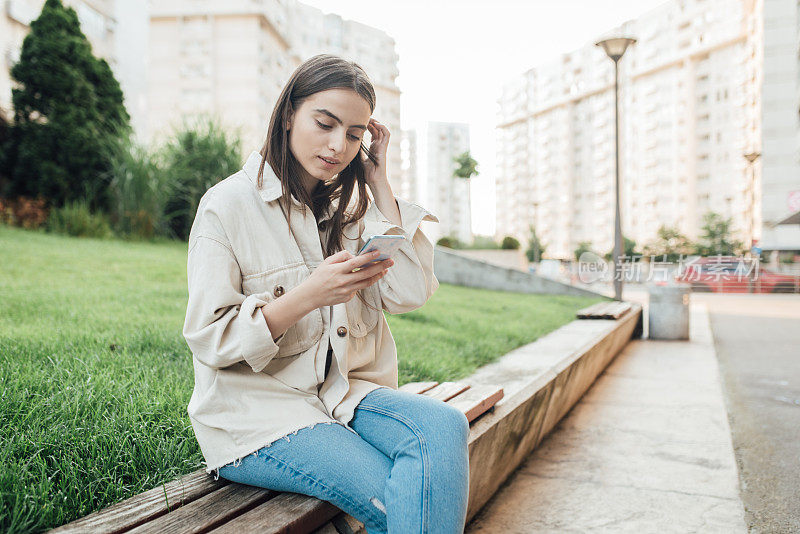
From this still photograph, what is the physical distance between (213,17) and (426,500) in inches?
1937

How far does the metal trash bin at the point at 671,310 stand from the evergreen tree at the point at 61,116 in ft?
27.5

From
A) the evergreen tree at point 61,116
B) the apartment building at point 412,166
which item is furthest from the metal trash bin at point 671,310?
the apartment building at point 412,166

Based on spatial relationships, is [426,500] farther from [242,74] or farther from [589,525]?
[242,74]

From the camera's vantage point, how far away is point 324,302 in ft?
4.49

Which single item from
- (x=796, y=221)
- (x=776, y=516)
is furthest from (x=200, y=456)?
(x=796, y=221)

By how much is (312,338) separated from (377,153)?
2.36ft

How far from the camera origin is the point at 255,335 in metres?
1.32

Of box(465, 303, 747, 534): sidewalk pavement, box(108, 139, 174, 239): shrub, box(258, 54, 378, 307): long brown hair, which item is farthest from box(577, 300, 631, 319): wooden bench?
box(108, 139, 174, 239): shrub

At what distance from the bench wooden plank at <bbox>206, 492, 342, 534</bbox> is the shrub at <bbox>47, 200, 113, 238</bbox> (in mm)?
8106

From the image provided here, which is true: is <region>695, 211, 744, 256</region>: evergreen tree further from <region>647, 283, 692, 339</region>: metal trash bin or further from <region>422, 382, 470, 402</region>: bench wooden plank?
<region>422, 382, 470, 402</region>: bench wooden plank

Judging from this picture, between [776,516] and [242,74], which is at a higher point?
[242,74]

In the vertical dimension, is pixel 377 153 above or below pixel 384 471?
above

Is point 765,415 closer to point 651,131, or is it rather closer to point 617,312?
point 617,312

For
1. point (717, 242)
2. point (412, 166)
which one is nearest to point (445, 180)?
point (412, 166)
